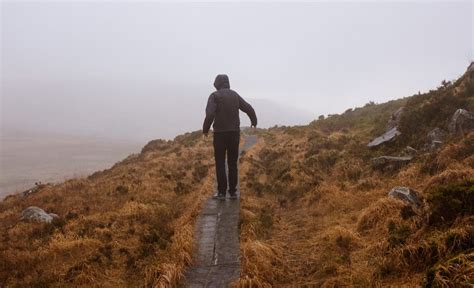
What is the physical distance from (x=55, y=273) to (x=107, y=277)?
0.86 metres

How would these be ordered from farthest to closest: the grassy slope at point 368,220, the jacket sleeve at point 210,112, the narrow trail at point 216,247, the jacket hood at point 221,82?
the jacket hood at point 221,82
the jacket sleeve at point 210,112
the narrow trail at point 216,247
the grassy slope at point 368,220

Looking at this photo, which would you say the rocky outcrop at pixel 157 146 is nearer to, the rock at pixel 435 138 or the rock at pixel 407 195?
the rock at pixel 435 138

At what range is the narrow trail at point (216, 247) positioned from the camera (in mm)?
5871

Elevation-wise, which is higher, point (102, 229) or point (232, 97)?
point (232, 97)

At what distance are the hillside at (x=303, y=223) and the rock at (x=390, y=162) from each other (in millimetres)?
55

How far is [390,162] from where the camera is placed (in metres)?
11.3

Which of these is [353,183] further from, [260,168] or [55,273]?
[55,273]

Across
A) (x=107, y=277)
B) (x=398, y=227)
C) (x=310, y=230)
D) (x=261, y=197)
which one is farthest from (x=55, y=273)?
(x=261, y=197)

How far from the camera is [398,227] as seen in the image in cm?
638

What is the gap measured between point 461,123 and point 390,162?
7.35 feet

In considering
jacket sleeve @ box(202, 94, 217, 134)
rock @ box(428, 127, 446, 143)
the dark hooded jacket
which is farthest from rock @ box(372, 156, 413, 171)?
jacket sleeve @ box(202, 94, 217, 134)

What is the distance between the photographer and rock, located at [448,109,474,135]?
1098 cm

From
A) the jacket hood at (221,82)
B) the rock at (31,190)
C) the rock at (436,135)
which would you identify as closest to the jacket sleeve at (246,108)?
the jacket hood at (221,82)

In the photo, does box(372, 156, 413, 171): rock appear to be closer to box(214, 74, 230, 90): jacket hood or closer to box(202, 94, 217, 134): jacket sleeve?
box(214, 74, 230, 90): jacket hood
